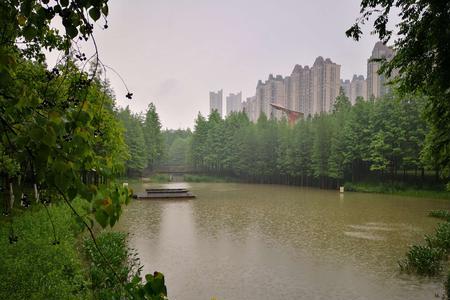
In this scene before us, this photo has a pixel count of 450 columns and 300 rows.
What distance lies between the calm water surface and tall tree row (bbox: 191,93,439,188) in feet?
35.6

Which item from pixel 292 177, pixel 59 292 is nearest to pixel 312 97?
pixel 292 177

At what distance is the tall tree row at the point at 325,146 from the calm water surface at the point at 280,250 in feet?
35.6

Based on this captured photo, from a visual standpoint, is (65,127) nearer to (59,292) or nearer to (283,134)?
(59,292)

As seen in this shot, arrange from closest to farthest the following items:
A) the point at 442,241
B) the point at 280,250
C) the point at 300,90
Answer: the point at 442,241, the point at 280,250, the point at 300,90

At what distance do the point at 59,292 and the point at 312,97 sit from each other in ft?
403

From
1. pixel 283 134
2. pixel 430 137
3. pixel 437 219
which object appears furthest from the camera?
pixel 283 134

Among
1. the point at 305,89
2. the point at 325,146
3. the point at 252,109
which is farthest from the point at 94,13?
the point at 252,109

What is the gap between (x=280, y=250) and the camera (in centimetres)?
1438

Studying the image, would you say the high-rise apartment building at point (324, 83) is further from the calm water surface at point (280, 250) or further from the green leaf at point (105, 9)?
the green leaf at point (105, 9)

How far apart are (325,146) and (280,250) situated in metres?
40.6

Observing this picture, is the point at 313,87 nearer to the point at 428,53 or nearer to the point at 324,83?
the point at 324,83

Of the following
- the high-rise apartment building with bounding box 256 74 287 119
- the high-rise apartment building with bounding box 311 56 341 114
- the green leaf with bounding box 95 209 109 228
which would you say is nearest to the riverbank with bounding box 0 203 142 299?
the green leaf with bounding box 95 209 109 228

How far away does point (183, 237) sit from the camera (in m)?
16.8

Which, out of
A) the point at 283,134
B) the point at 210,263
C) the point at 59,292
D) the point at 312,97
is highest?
the point at 312,97
